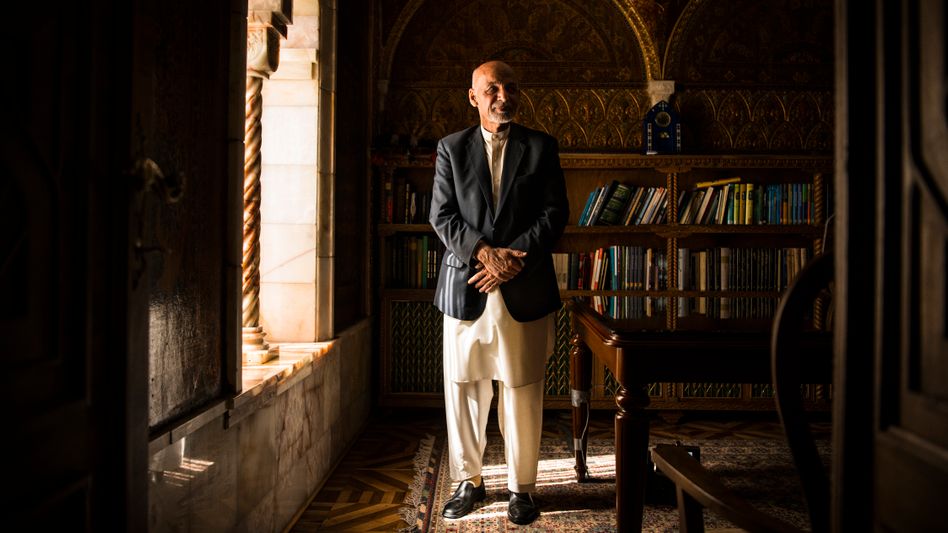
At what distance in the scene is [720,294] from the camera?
4.12 metres

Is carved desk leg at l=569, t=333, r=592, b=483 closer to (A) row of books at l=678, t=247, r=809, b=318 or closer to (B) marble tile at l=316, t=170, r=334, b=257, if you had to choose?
(B) marble tile at l=316, t=170, r=334, b=257

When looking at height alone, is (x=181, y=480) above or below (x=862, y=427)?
below

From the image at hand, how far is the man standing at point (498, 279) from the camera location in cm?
239

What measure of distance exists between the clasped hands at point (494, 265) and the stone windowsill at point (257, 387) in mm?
719

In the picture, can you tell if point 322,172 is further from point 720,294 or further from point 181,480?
point 720,294

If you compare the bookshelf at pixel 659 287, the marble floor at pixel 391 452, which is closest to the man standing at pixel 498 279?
the marble floor at pixel 391 452

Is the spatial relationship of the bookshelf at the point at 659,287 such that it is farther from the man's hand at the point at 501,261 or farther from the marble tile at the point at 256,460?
the marble tile at the point at 256,460

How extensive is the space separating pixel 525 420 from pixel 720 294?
218cm

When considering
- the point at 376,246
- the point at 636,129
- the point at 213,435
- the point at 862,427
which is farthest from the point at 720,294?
the point at 862,427

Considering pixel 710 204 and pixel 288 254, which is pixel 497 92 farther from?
pixel 710 204

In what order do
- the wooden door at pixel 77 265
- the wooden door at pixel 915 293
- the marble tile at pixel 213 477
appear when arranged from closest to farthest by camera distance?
1. the wooden door at pixel 915 293
2. the wooden door at pixel 77 265
3. the marble tile at pixel 213 477

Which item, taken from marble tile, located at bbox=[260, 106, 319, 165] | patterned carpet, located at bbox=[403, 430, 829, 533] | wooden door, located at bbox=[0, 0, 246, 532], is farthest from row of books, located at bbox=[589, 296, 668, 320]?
wooden door, located at bbox=[0, 0, 246, 532]

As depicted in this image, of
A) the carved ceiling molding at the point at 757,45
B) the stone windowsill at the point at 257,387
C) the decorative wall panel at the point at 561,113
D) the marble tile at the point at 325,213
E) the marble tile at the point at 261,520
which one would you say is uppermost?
the carved ceiling molding at the point at 757,45

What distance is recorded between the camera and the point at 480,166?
249 centimetres
